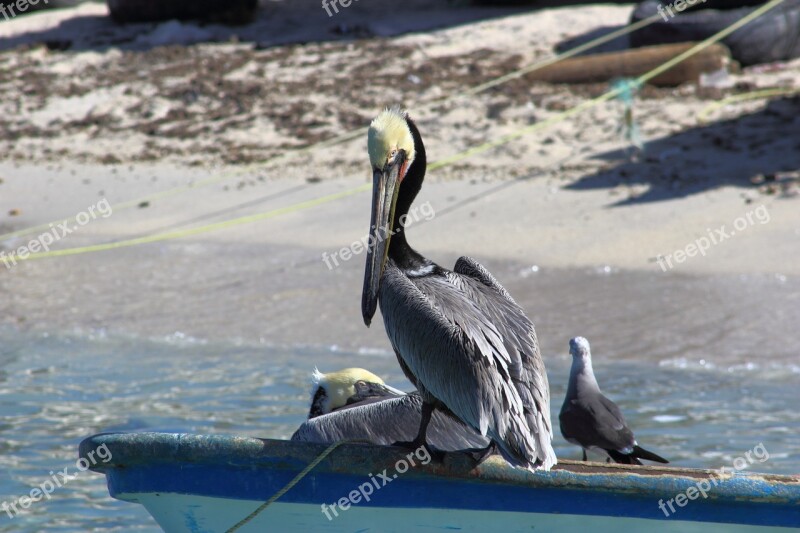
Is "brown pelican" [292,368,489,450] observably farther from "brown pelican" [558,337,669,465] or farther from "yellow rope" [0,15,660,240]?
"yellow rope" [0,15,660,240]

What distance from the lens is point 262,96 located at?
11.4 metres

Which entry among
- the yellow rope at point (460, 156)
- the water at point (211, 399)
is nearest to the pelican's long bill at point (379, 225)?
the water at point (211, 399)

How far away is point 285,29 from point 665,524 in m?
11.4

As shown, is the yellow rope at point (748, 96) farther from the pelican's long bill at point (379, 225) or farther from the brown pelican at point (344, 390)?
the pelican's long bill at point (379, 225)

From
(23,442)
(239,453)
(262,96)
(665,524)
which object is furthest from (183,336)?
(262,96)

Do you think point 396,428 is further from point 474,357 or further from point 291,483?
point 474,357

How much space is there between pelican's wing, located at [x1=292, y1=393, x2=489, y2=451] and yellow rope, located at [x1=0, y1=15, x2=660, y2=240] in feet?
18.6

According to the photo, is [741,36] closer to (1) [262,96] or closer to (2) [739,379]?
(1) [262,96]

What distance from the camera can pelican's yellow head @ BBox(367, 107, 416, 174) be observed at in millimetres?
3236

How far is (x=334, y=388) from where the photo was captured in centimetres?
428

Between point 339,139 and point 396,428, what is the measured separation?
6.76 meters

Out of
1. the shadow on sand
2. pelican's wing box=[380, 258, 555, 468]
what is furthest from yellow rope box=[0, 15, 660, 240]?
pelican's wing box=[380, 258, 555, 468]

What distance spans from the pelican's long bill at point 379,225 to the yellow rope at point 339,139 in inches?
237

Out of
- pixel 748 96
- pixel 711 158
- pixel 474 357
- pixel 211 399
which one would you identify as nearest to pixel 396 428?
pixel 474 357
